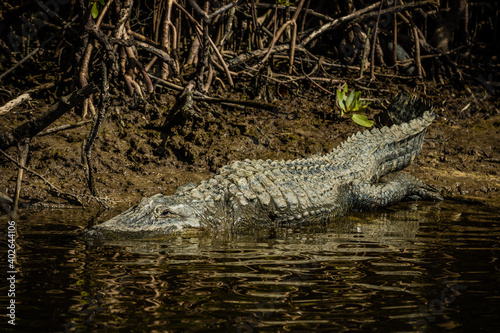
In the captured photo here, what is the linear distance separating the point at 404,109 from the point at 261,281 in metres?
4.12

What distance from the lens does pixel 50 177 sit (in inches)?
203

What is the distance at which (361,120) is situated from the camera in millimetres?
6555

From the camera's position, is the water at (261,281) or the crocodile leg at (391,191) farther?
the crocodile leg at (391,191)

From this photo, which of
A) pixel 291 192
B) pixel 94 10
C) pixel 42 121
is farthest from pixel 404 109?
pixel 42 121

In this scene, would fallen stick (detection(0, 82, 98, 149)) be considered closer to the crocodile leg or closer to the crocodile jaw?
the crocodile jaw

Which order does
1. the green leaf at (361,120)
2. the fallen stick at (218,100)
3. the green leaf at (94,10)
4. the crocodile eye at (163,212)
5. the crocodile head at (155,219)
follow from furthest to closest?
the green leaf at (361,120), the fallen stick at (218,100), the green leaf at (94,10), the crocodile eye at (163,212), the crocodile head at (155,219)

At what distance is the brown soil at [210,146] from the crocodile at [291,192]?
0.53m

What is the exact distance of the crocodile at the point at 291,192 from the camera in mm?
4188

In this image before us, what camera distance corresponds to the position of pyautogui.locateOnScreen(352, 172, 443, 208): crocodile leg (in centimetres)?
514

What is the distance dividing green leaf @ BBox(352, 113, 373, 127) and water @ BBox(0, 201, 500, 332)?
2.44 m

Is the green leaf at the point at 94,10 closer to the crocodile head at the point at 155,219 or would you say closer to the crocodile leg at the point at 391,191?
the crocodile head at the point at 155,219

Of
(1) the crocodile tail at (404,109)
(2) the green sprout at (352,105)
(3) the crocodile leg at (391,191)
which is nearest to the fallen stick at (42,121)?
(3) the crocodile leg at (391,191)

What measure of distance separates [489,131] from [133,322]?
590 centimetres

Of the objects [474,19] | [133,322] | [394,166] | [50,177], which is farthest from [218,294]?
[474,19]
